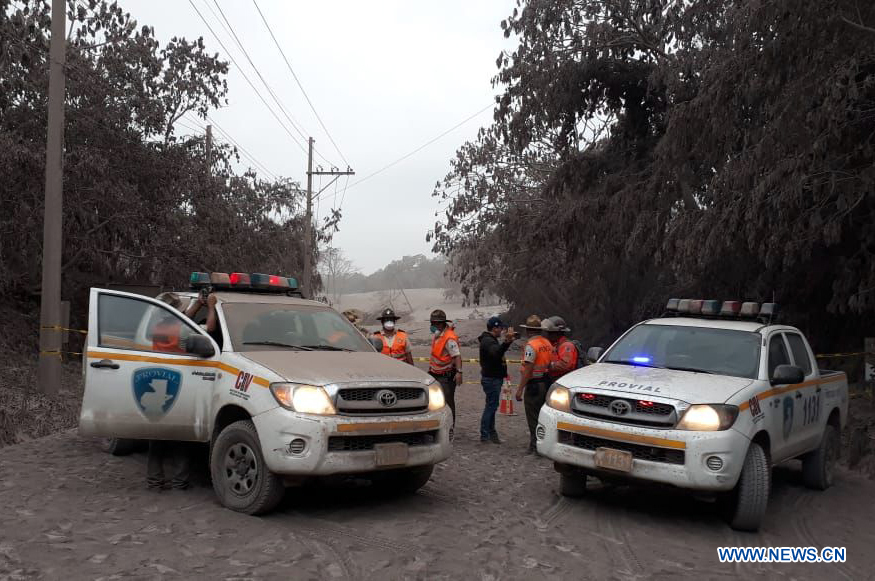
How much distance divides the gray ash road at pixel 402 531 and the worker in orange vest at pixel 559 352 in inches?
63.8

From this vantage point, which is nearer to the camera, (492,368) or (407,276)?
(492,368)

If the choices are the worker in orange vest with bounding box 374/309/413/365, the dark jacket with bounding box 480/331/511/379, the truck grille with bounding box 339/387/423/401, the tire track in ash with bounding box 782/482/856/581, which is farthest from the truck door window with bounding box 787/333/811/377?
the worker in orange vest with bounding box 374/309/413/365

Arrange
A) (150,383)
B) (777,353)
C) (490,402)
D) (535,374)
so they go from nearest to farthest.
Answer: (150,383) → (777,353) → (535,374) → (490,402)

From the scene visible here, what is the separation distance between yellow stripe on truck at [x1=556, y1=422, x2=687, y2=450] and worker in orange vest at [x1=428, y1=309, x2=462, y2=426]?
3.31 metres

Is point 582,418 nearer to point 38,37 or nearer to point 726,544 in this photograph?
point 726,544

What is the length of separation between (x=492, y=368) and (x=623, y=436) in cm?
403

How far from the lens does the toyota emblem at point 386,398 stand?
6.37 m

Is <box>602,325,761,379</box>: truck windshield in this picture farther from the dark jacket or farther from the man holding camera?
the dark jacket

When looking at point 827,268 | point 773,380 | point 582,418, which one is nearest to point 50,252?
point 582,418

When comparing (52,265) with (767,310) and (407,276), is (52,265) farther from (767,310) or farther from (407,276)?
(407,276)

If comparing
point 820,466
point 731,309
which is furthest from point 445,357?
point 820,466

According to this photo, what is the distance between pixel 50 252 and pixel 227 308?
6.48 meters

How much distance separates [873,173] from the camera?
9.93 m

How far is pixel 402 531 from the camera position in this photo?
6.01 metres
